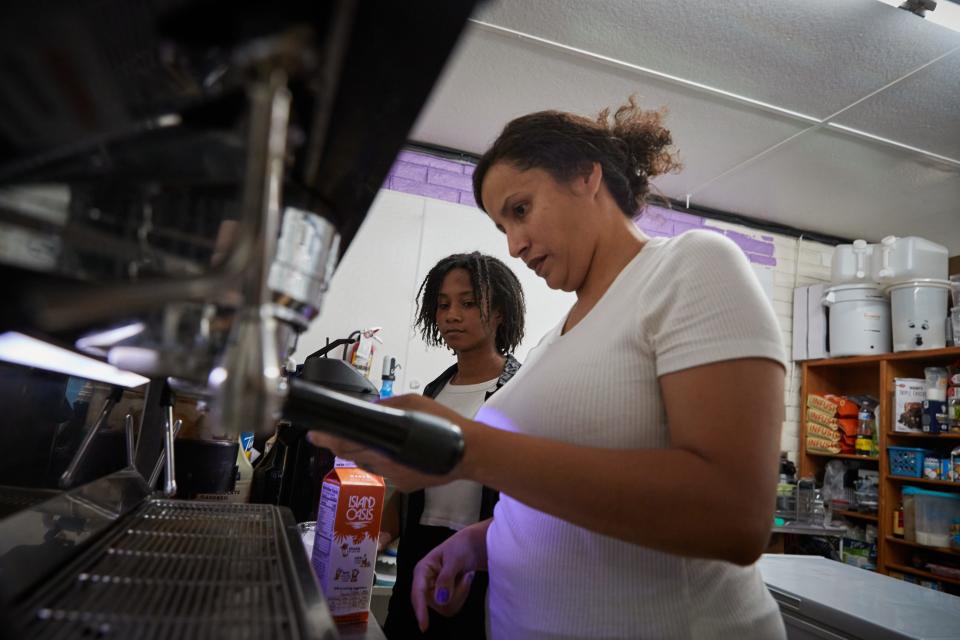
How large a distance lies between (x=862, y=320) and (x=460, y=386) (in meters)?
2.62

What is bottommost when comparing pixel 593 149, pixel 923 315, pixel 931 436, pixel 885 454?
pixel 885 454

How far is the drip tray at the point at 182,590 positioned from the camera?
0.39m

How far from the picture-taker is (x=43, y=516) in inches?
23.3

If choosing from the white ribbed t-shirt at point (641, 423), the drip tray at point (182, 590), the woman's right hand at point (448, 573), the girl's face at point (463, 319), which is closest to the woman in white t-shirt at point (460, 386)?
the girl's face at point (463, 319)

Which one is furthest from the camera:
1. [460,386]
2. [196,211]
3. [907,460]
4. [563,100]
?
[907,460]

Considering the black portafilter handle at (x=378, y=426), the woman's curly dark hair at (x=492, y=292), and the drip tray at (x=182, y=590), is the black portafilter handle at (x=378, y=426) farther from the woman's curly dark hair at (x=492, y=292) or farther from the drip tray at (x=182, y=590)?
the woman's curly dark hair at (x=492, y=292)

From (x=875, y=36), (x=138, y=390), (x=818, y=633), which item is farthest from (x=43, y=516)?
(x=875, y=36)

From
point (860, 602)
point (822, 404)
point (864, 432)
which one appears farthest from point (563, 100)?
point (864, 432)

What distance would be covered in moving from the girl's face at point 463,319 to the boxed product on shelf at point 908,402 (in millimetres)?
2426

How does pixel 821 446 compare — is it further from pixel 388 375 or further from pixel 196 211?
pixel 196 211

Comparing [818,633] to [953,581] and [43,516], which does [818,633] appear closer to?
[43,516]

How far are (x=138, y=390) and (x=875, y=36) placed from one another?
2332 mm

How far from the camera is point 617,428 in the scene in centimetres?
65

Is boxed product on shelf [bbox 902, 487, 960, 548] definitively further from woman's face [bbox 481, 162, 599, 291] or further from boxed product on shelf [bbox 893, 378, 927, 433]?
woman's face [bbox 481, 162, 599, 291]
